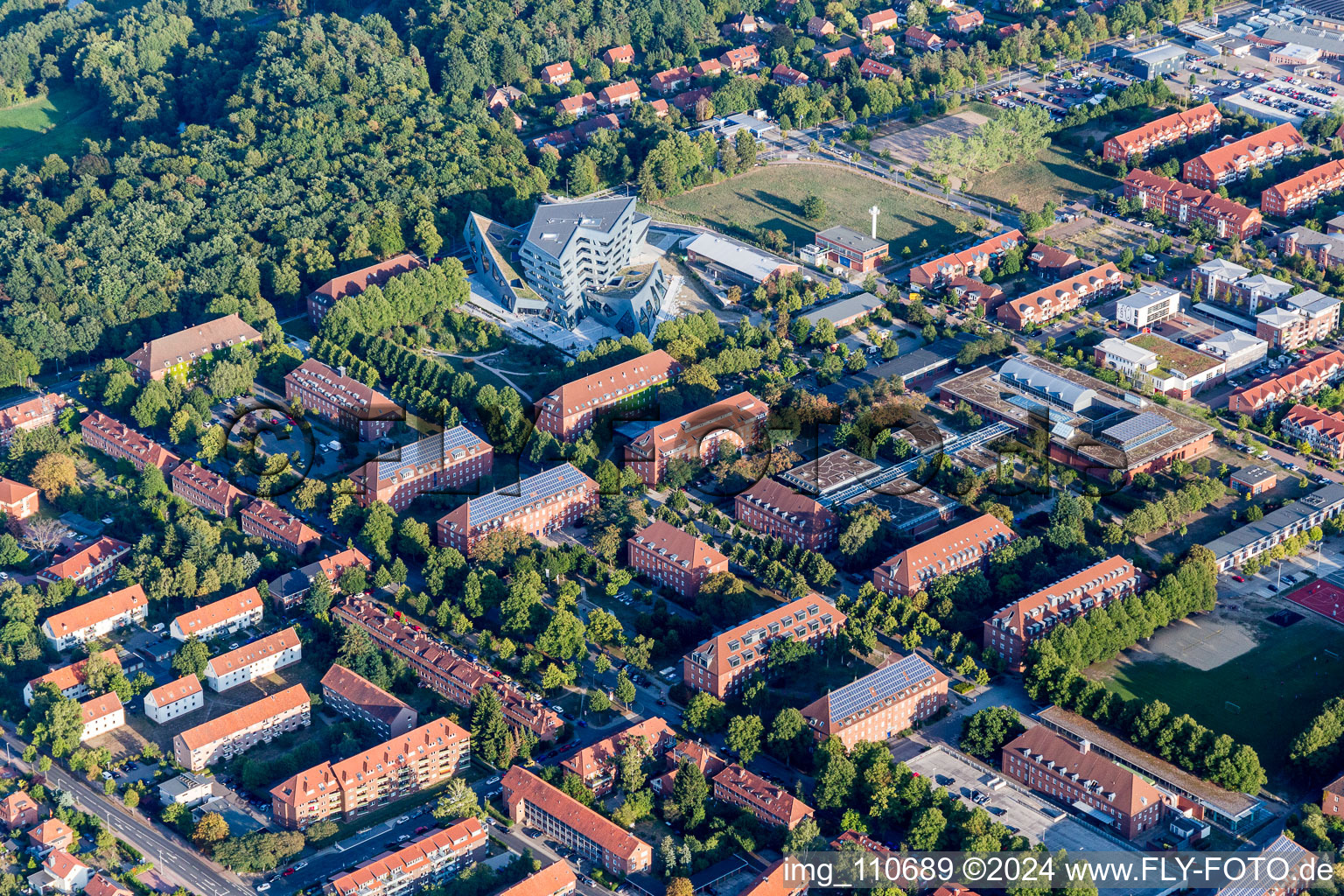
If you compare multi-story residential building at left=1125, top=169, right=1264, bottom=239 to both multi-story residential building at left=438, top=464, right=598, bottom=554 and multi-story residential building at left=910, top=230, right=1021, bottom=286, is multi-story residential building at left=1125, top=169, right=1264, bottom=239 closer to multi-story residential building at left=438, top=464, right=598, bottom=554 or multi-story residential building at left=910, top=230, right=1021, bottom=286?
multi-story residential building at left=910, top=230, right=1021, bottom=286

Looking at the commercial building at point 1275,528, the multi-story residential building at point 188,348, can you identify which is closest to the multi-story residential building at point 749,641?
the commercial building at point 1275,528

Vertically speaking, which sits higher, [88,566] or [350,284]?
[350,284]

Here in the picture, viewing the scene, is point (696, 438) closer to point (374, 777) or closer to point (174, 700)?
point (374, 777)

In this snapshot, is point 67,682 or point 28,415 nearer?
point 67,682

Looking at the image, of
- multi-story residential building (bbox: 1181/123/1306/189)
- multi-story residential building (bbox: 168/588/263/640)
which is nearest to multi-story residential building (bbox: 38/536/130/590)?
multi-story residential building (bbox: 168/588/263/640)

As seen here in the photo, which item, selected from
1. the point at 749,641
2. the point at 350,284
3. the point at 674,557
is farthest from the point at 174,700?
the point at 350,284

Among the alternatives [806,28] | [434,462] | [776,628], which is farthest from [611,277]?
[806,28]

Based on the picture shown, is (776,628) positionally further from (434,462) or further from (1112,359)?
(1112,359)
